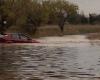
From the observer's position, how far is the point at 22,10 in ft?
245

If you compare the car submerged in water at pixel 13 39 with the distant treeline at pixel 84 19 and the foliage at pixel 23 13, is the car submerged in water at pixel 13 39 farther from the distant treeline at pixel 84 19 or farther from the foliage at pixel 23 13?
the distant treeline at pixel 84 19

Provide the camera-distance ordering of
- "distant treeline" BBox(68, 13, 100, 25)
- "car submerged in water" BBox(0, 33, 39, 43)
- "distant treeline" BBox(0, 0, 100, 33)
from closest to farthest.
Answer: "car submerged in water" BBox(0, 33, 39, 43)
"distant treeline" BBox(0, 0, 100, 33)
"distant treeline" BBox(68, 13, 100, 25)

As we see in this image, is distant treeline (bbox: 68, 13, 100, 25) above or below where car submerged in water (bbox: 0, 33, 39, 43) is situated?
below

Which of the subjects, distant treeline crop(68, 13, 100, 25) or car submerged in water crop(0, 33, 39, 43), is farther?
distant treeline crop(68, 13, 100, 25)

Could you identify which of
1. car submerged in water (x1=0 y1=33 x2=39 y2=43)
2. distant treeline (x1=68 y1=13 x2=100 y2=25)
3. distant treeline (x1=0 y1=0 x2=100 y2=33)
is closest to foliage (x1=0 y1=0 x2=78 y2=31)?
distant treeline (x1=0 y1=0 x2=100 y2=33)

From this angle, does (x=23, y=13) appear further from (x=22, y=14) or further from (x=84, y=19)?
(x=84, y=19)

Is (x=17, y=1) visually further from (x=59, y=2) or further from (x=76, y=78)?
(x=76, y=78)

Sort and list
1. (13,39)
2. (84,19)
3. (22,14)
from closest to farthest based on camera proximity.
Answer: (13,39), (22,14), (84,19)

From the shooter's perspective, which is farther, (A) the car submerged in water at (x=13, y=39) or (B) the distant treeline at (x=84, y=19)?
(B) the distant treeline at (x=84, y=19)

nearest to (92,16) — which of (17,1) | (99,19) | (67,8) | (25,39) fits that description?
(99,19)

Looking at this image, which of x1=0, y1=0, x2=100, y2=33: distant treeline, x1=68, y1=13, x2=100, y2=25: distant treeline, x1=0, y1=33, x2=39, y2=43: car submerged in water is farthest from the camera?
x1=68, y1=13, x2=100, y2=25: distant treeline

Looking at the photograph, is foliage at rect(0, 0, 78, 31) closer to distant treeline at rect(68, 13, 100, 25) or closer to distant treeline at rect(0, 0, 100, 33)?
distant treeline at rect(0, 0, 100, 33)

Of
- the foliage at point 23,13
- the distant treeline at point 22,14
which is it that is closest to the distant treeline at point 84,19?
the distant treeline at point 22,14

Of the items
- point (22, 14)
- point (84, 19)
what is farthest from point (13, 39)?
point (84, 19)
